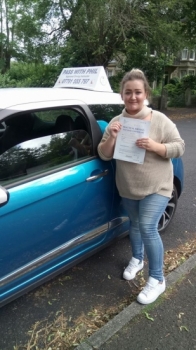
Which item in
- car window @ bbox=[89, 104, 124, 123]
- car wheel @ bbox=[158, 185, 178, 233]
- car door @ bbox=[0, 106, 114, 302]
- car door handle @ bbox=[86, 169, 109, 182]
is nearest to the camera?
car door @ bbox=[0, 106, 114, 302]

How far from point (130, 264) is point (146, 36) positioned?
12169mm

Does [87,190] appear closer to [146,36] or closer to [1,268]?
[1,268]

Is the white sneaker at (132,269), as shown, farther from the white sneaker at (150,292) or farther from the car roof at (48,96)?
the car roof at (48,96)

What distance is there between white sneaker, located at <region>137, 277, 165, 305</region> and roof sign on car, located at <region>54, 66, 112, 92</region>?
1736 millimetres

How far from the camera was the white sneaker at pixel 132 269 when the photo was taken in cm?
276

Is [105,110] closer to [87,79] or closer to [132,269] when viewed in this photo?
[87,79]

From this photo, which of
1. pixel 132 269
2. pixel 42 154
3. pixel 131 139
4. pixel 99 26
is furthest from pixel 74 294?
pixel 99 26

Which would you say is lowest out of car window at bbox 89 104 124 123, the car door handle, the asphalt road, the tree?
the asphalt road

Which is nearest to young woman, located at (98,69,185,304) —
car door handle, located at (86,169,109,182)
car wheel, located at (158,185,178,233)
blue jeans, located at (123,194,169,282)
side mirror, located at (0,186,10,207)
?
blue jeans, located at (123,194,169,282)

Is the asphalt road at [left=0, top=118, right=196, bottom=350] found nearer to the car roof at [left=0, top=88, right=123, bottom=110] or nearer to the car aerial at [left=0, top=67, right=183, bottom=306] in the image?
the car aerial at [left=0, top=67, right=183, bottom=306]

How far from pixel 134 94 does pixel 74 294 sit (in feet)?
5.36

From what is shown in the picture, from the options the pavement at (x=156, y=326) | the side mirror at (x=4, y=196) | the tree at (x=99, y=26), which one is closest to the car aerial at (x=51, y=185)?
the side mirror at (x=4, y=196)

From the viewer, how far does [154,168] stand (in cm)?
222

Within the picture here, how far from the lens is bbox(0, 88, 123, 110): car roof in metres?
2.10
